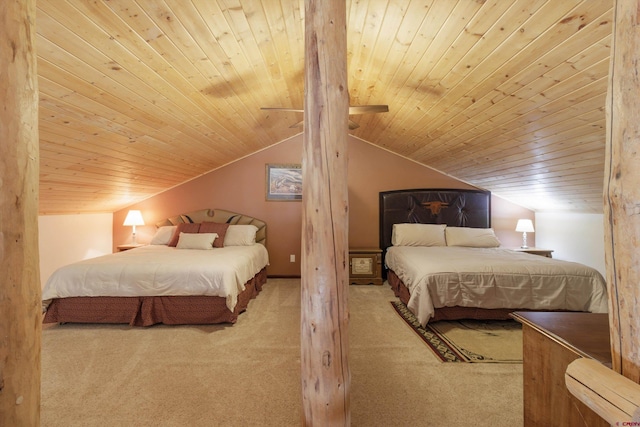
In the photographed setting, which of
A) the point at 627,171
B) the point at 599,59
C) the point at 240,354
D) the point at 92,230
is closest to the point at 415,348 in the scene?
the point at 240,354

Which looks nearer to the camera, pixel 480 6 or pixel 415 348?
pixel 480 6

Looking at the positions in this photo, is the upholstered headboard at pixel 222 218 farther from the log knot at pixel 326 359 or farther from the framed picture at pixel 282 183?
the log knot at pixel 326 359

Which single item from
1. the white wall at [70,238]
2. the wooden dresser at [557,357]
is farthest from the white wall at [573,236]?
the white wall at [70,238]

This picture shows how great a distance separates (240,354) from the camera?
2209mm

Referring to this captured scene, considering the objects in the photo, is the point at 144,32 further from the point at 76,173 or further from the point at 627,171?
the point at 627,171

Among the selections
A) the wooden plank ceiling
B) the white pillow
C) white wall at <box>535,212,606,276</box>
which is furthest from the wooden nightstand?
the white pillow

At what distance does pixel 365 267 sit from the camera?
4266 mm

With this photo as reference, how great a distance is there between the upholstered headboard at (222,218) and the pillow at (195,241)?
2.18 feet

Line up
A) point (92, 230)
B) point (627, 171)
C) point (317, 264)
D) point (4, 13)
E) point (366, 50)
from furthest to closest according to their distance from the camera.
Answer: point (92, 230) → point (366, 50) → point (317, 264) → point (4, 13) → point (627, 171)

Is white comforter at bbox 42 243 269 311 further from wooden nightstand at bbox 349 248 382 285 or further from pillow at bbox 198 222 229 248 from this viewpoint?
wooden nightstand at bbox 349 248 382 285

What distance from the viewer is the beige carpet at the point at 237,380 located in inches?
61.6

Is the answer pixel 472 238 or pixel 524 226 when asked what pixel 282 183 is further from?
pixel 524 226

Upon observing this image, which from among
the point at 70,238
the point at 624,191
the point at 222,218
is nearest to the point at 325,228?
the point at 624,191

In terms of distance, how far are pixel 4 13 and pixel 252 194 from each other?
3.79 meters
